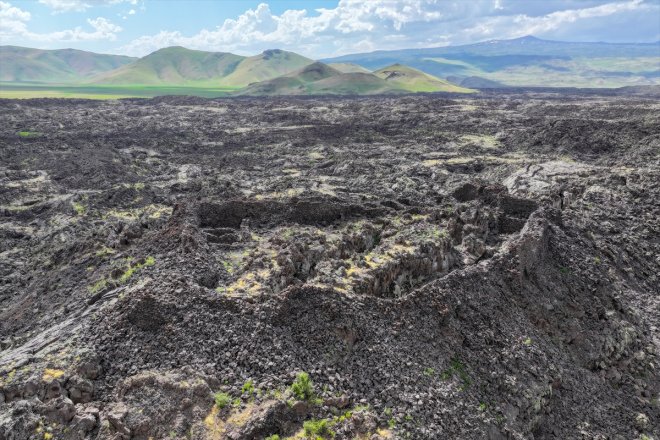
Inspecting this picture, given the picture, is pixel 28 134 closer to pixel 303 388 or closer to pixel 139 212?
pixel 139 212

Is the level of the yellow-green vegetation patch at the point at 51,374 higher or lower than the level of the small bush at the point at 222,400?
higher

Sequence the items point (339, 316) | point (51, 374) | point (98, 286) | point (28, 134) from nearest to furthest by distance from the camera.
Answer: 1. point (51, 374)
2. point (339, 316)
3. point (98, 286)
4. point (28, 134)

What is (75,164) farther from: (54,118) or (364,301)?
(364,301)

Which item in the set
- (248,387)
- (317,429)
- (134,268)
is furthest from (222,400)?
(134,268)

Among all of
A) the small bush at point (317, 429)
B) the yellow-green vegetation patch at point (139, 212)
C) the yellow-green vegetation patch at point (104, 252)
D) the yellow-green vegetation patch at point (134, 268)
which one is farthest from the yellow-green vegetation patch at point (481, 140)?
the small bush at point (317, 429)

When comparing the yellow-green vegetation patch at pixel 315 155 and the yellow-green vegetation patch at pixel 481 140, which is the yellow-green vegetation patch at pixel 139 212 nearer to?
the yellow-green vegetation patch at pixel 315 155
